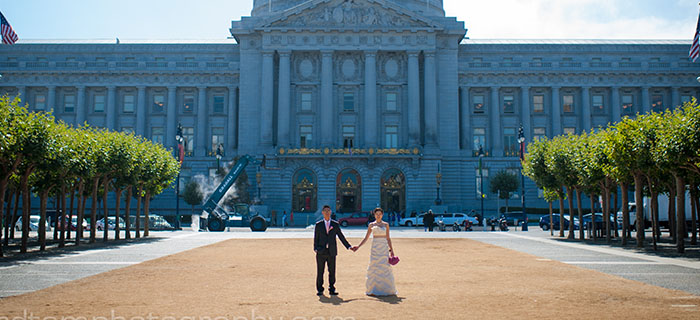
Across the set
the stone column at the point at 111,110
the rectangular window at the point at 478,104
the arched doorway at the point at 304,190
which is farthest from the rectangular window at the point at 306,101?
the stone column at the point at 111,110

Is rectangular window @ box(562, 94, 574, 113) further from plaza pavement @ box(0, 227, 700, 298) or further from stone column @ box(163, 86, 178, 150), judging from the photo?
plaza pavement @ box(0, 227, 700, 298)

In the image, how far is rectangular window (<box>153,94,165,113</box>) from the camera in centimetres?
8294

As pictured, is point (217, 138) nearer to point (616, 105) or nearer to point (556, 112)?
point (556, 112)

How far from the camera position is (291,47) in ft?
253

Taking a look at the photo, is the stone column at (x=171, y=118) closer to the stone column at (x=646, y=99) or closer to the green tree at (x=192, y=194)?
the green tree at (x=192, y=194)

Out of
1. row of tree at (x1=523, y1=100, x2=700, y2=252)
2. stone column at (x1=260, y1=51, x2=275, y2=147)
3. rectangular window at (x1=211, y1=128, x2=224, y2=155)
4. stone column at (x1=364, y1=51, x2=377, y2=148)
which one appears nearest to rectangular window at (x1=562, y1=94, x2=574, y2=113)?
stone column at (x1=364, y1=51, x2=377, y2=148)

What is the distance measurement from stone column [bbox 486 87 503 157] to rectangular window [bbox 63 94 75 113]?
180ft

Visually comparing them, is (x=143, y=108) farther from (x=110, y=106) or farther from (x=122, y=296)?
(x=122, y=296)

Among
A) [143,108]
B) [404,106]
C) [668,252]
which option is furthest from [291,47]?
[668,252]

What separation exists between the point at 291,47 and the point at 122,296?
213 ft

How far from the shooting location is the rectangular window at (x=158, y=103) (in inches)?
3265

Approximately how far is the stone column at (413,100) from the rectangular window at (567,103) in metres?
21.0

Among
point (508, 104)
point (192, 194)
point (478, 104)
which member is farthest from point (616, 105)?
point (192, 194)

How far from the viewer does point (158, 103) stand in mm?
83125
